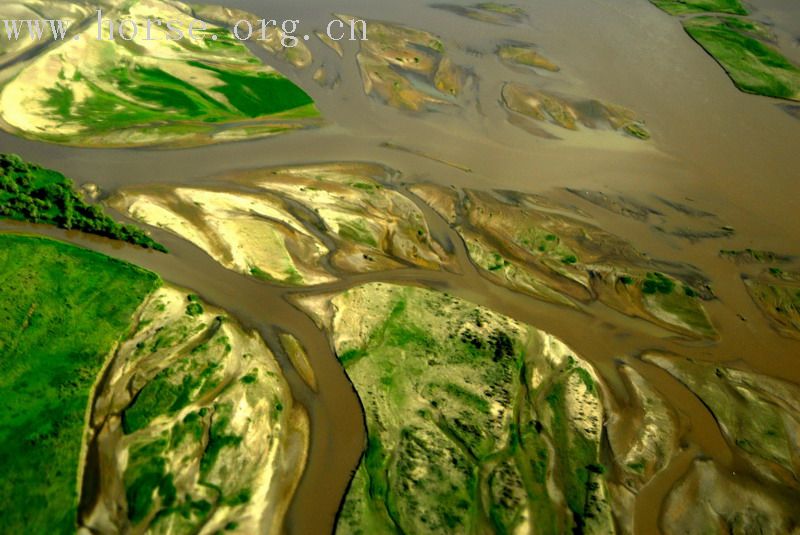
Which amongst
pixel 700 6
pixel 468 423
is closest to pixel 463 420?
pixel 468 423

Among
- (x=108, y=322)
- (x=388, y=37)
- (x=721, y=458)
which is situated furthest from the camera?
(x=388, y=37)

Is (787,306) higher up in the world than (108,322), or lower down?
higher up

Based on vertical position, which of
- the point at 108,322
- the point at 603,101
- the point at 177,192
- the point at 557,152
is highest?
the point at 603,101

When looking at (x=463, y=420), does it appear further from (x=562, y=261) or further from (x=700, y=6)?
(x=700, y=6)

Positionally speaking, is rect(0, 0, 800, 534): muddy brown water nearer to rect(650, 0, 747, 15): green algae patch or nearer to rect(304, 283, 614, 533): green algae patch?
rect(304, 283, 614, 533): green algae patch

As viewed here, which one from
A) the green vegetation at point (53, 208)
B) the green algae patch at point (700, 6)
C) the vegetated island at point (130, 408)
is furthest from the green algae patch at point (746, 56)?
the green vegetation at point (53, 208)

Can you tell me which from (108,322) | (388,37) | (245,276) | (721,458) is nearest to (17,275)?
(108,322)

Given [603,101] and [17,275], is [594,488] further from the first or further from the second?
[603,101]
